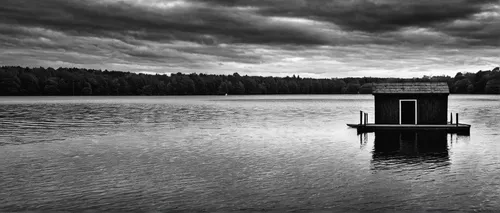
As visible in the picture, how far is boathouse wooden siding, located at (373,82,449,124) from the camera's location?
40031 mm

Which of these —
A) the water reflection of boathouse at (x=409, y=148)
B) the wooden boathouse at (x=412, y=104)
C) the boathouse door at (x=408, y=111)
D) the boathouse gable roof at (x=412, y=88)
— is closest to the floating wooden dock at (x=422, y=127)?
the wooden boathouse at (x=412, y=104)

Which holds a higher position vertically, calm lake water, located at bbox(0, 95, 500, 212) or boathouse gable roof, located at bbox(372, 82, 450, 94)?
boathouse gable roof, located at bbox(372, 82, 450, 94)

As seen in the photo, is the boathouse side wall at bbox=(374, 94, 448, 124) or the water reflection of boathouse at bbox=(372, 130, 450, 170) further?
the boathouse side wall at bbox=(374, 94, 448, 124)

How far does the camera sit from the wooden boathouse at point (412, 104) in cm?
4000

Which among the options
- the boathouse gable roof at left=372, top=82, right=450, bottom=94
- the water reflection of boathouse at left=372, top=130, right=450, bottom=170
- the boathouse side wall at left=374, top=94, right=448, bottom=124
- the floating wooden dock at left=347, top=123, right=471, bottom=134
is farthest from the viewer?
the boathouse side wall at left=374, top=94, right=448, bottom=124

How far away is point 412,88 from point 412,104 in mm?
1426

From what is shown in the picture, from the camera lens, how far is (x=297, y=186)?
17.8 m

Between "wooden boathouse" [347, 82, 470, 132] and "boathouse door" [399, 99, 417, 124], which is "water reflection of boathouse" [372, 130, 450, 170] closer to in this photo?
"wooden boathouse" [347, 82, 470, 132]

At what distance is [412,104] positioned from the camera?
40.3m

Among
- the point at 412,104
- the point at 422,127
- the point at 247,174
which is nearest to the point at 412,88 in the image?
the point at 412,104

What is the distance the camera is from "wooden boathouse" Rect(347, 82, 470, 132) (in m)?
40.0

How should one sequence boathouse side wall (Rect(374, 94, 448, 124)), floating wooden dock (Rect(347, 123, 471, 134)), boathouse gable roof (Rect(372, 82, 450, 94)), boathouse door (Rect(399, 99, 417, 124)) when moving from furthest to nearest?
1. boathouse door (Rect(399, 99, 417, 124))
2. boathouse side wall (Rect(374, 94, 448, 124))
3. boathouse gable roof (Rect(372, 82, 450, 94))
4. floating wooden dock (Rect(347, 123, 471, 134))

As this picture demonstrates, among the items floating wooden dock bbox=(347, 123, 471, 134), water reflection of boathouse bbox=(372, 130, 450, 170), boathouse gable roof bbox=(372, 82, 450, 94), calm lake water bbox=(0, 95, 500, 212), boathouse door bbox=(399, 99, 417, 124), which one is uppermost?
boathouse gable roof bbox=(372, 82, 450, 94)

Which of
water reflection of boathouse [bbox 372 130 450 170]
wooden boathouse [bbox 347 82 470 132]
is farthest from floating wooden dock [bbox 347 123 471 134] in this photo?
water reflection of boathouse [bbox 372 130 450 170]
